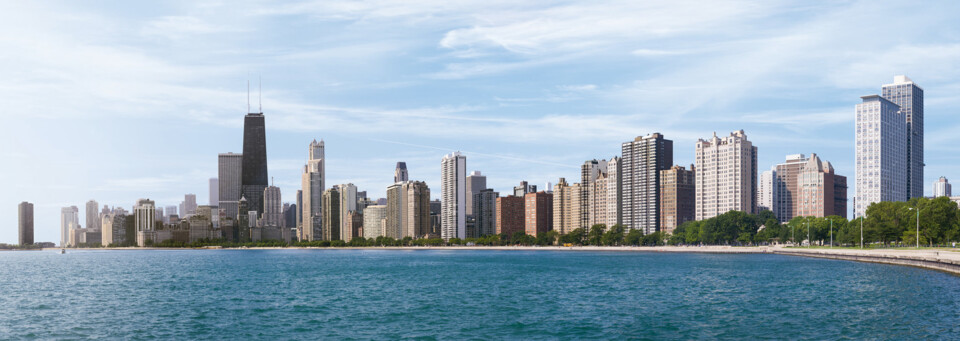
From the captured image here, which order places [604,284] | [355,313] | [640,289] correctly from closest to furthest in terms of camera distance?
[355,313], [640,289], [604,284]

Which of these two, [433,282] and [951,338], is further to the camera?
[433,282]

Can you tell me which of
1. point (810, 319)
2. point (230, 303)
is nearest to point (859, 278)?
point (810, 319)

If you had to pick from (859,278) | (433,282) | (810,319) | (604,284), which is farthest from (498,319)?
(859,278)

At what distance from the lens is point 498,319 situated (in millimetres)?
61250

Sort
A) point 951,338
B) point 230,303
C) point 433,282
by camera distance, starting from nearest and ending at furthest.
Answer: point 951,338 → point 230,303 → point 433,282

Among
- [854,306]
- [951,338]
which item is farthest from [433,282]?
[951,338]

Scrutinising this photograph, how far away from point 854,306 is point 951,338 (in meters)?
18.4

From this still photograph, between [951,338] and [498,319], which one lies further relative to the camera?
[498,319]

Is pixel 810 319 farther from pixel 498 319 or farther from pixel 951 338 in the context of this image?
pixel 498 319

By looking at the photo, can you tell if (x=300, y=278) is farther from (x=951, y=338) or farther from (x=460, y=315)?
(x=951, y=338)

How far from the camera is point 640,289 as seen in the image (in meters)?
88.2

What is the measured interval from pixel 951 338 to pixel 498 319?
30.8m

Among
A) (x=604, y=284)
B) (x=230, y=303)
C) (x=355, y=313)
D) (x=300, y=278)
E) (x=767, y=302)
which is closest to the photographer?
(x=355, y=313)

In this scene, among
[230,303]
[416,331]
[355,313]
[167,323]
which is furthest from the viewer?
[230,303]
